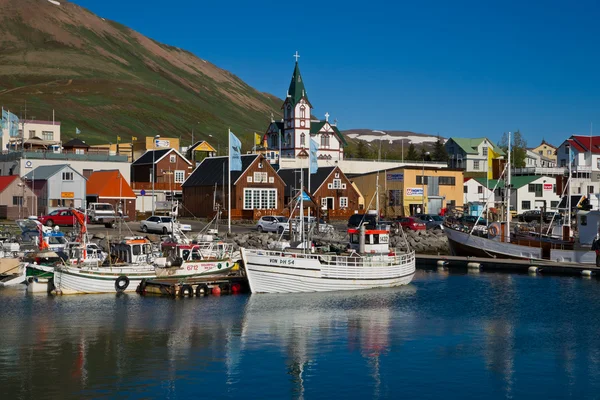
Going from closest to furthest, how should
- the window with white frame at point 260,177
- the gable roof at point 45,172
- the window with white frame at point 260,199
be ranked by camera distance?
the gable roof at point 45,172
the window with white frame at point 260,199
the window with white frame at point 260,177

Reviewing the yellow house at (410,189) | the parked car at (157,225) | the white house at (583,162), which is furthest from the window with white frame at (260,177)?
the white house at (583,162)

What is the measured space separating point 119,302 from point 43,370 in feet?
44.5

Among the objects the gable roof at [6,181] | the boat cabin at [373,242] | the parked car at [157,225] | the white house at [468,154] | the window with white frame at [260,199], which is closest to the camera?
the boat cabin at [373,242]

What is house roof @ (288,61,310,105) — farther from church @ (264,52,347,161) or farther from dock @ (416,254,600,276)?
dock @ (416,254,600,276)

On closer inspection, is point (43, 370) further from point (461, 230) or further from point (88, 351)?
point (461, 230)

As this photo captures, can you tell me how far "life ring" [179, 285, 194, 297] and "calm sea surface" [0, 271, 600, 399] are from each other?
35.4 inches

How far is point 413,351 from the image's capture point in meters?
31.3

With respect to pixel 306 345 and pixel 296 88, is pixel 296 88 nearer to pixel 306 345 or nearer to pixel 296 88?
pixel 296 88

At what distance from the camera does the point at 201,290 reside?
44.2 m

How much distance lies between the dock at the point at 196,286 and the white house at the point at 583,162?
84.1m

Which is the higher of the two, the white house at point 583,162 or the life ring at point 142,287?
the white house at point 583,162

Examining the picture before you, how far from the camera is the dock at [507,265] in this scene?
53375 mm

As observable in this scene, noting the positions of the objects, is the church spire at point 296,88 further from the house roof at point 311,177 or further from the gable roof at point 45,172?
the gable roof at point 45,172

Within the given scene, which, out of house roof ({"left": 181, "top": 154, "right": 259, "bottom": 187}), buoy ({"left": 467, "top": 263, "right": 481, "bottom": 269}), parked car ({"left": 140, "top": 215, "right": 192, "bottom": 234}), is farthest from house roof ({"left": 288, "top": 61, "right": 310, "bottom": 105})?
buoy ({"left": 467, "top": 263, "right": 481, "bottom": 269})
